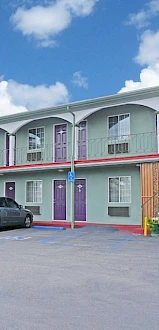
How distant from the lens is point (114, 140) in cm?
1639

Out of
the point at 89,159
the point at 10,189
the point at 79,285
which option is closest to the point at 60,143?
the point at 89,159

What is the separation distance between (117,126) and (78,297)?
39.6 ft

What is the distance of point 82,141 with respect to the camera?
17.3 meters

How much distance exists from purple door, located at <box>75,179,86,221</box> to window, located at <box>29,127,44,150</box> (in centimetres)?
317

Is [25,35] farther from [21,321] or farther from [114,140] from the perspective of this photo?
[21,321]

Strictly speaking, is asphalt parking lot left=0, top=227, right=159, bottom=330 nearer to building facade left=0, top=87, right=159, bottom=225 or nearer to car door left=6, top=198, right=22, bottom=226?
car door left=6, top=198, right=22, bottom=226

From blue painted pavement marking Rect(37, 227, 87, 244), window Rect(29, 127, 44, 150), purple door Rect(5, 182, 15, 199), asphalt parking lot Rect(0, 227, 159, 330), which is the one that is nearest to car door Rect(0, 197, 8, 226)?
blue painted pavement marking Rect(37, 227, 87, 244)

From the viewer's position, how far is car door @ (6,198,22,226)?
48.6 ft

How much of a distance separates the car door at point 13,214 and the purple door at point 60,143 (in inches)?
149

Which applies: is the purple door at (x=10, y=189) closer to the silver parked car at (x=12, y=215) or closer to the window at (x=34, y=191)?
the window at (x=34, y=191)

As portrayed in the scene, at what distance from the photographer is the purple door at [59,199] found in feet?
56.8

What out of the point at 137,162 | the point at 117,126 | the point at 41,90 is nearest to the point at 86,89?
the point at 41,90

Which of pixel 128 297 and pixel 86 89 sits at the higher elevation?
pixel 86 89

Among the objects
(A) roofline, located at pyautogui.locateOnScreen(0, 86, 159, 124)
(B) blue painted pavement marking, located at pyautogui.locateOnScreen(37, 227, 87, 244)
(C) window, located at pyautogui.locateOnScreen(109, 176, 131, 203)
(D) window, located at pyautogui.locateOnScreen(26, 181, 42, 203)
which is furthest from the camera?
(D) window, located at pyautogui.locateOnScreen(26, 181, 42, 203)
